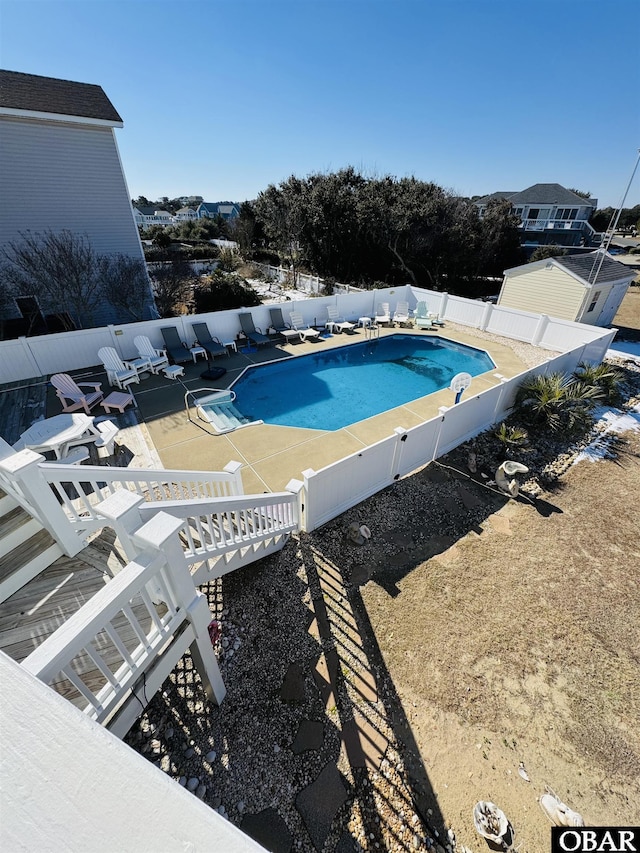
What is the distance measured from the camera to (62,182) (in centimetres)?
1239

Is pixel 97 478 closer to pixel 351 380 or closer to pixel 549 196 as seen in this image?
pixel 351 380

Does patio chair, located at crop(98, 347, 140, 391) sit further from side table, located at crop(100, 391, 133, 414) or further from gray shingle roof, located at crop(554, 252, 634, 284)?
gray shingle roof, located at crop(554, 252, 634, 284)

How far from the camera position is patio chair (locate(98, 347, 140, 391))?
9727 mm

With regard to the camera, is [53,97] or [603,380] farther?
[53,97]

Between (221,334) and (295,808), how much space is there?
1270 cm

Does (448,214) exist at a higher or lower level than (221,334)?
higher

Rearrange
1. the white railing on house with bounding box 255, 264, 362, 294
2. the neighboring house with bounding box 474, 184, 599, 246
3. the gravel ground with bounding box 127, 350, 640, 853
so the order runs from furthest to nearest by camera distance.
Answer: the neighboring house with bounding box 474, 184, 599, 246 → the white railing on house with bounding box 255, 264, 362, 294 → the gravel ground with bounding box 127, 350, 640, 853

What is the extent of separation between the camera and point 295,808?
316cm

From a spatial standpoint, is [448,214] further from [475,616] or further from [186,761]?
[186,761]

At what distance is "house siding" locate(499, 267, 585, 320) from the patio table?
1819cm

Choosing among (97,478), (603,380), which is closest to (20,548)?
(97,478)

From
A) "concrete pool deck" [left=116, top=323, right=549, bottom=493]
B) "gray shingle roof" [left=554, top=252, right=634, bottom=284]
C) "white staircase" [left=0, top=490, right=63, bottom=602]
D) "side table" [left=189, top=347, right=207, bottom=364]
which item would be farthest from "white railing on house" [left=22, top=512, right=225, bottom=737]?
"gray shingle roof" [left=554, top=252, right=634, bottom=284]

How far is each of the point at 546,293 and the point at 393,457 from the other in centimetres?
1459

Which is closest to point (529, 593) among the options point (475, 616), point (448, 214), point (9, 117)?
point (475, 616)
